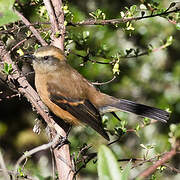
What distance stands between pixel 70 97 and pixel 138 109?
2.65 ft

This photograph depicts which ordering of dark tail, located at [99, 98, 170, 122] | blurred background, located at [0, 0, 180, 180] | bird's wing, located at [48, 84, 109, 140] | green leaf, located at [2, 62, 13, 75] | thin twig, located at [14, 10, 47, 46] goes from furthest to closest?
1. blurred background, located at [0, 0, 180, 180]
2. bird's wing, located at [48, 84, 109, 140]
3. dark tail, located at [99, 98, 170, 122]
4. thin twig, located at [14, 10, 47, 46]
5. green leaf, located at [2, 62, 13, 75]

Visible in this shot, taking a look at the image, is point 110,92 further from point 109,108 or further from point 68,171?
point 68,171

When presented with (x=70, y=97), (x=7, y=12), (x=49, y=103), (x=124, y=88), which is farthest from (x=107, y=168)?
(x=124, y=88)

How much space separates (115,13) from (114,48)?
1.72ft

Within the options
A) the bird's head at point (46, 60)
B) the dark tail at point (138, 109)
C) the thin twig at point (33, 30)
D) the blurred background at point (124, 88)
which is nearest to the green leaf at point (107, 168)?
the thin twig at point (33, 30)

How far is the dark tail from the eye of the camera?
4102mm

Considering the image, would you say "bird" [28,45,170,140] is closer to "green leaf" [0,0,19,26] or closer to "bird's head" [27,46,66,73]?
"bird's head" [27,46,66,73]

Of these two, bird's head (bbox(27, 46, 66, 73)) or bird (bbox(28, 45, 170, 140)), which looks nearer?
bird's head (bbox(27, 46, 66, 73))

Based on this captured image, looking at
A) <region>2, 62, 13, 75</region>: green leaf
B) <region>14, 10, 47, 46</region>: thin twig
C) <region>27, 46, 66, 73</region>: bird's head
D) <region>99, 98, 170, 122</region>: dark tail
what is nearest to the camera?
<region>2, 62, 13, 75</region>: green leaf

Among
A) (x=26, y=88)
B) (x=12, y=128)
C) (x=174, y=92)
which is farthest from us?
(x=12, y=128)

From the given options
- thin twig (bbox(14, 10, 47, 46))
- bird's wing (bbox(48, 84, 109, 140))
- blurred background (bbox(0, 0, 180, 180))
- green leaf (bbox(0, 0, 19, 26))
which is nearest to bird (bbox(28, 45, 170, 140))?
bird's wing (bbox(48, 84, 109, 140))

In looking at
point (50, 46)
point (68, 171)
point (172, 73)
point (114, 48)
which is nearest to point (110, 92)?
point (114, 48)

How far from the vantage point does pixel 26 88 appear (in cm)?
309

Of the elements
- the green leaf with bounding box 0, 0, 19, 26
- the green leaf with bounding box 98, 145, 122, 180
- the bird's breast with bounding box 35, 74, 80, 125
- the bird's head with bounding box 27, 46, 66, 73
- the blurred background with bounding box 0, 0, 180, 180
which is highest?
the green leaf with bounding box 0, 0, 19, 26
